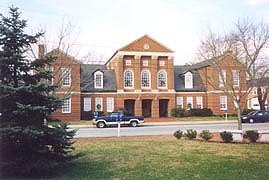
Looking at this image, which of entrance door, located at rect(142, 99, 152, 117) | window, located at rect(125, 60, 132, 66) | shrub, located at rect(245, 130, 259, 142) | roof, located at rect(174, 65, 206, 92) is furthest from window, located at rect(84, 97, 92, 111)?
shrub, located at rect(245, 130, 259, 142)

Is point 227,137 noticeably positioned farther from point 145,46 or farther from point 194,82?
point 194,82

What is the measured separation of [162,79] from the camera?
40.2 metres

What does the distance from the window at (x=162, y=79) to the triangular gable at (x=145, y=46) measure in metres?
2.99

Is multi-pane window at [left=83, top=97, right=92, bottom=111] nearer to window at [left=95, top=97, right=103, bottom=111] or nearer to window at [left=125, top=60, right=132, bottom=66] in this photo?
window at [left=95, top=97, right=103, bottom=111]

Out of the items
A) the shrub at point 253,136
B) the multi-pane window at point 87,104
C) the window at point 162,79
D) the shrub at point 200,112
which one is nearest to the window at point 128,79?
the window at point 162,79

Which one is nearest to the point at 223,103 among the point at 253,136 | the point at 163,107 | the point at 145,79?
the point at 163,107

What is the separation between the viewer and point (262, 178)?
7.33m

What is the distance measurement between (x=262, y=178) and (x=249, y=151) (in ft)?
14.1

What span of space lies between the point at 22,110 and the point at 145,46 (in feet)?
108

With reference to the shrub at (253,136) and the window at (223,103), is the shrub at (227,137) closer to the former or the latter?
the shrub at (253,136)

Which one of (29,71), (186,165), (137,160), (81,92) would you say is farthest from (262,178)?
(81,92)

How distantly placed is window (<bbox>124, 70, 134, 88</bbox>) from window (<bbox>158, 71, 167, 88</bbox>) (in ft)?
12.0

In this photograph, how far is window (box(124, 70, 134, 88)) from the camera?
3909 cm

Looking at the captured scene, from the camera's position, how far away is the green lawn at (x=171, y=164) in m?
7.61
